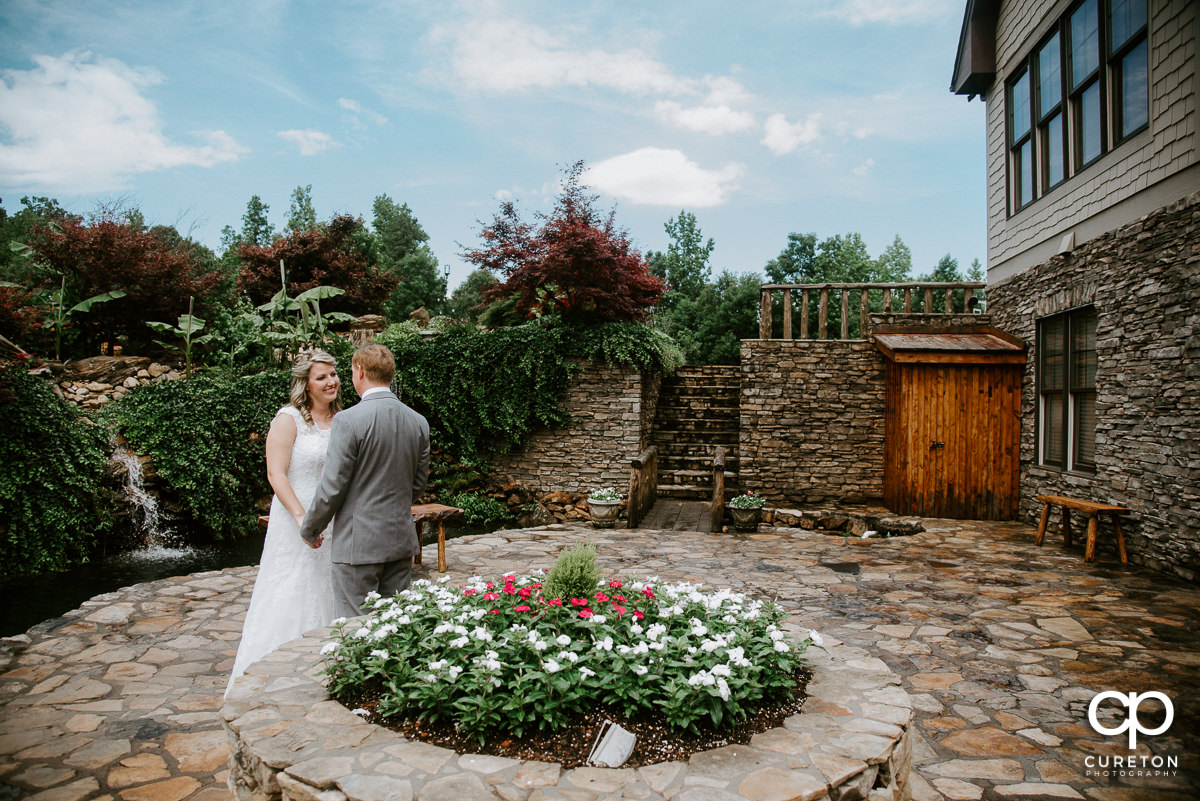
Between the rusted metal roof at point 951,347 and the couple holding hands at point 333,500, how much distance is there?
28.1 feet

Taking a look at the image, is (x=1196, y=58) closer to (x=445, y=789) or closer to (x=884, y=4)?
(x=884, y=4)

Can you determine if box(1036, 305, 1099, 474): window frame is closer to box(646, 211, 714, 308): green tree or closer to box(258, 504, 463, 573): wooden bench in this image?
box(258, 504, 463, 573): wooden bench

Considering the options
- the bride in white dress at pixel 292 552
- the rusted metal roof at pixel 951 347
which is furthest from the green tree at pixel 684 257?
the bride in white dress at pixel 292 552

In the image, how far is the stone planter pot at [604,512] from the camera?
917 cm

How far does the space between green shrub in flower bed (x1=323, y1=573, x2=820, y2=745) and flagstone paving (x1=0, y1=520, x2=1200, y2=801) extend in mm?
458

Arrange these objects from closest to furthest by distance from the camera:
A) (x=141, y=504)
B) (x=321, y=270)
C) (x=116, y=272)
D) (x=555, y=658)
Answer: (x=555, y=658) → (x=141, y=504) → (x=116, y=272) → (x=321, y=270)

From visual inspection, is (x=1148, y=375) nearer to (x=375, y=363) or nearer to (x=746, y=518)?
(x=746, y=518)

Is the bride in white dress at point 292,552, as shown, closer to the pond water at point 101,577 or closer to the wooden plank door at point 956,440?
the pond water at point 101,577

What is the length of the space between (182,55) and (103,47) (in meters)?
1.02

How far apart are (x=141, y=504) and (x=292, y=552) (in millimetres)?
7074

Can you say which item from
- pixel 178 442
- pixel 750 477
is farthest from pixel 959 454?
pixel 178 442

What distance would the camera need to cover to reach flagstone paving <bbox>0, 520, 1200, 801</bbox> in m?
2.91

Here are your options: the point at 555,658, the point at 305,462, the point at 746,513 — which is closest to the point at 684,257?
the point at 746,513

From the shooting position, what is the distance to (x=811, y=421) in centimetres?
1117
